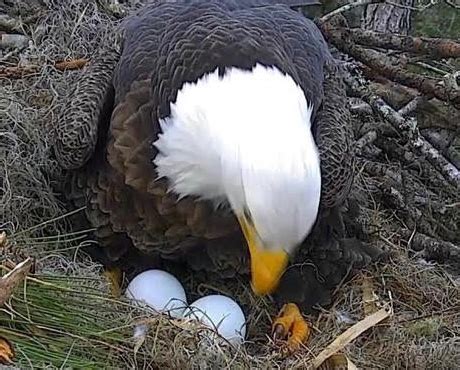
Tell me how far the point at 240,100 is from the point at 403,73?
51.6 inches

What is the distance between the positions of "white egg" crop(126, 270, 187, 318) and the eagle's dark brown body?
0.10m

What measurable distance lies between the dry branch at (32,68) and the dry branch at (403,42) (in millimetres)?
968

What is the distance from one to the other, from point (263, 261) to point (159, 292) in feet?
Answer: 1.51

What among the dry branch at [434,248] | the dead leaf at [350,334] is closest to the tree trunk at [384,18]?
the dry branch at [434,248]

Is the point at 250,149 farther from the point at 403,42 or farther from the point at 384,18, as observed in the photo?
the point at 384,18

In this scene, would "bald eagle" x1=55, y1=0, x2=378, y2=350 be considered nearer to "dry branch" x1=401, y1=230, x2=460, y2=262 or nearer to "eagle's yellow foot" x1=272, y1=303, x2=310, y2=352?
"eagle's yellow foot" x1=272, y1=303, x2=310, y2=352

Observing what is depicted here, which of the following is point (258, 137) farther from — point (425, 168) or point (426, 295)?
point (425, 168)

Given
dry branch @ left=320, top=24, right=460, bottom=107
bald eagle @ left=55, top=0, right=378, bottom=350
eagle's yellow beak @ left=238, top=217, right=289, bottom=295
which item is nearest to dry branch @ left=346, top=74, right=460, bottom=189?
dry branch @ left=320, top=24, right=460, bottom=107

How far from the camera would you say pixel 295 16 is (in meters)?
3.53

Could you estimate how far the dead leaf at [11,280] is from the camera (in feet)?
7.86

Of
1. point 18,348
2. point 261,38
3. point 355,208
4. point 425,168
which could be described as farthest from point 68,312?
point 425,168

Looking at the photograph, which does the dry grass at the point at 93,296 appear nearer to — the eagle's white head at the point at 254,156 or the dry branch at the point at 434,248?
the dry branch at the point at 434,248

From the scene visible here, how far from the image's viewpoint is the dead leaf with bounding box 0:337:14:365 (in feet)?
7.58

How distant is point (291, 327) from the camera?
10.9 feet
